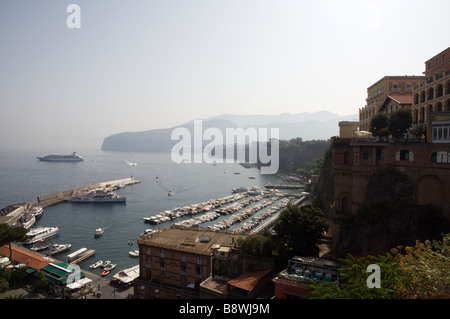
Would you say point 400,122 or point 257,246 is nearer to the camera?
point 257,246

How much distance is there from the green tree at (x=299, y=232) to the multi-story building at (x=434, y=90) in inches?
369

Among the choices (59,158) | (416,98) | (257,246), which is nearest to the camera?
(257,246)

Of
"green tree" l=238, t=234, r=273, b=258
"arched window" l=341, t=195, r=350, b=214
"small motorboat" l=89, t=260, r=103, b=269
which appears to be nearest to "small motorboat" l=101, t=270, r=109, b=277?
"small motorboat" l=89, t=260, r=103, b=269

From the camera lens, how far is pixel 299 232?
17.8 metres

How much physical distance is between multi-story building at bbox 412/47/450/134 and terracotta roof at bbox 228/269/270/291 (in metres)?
13.5

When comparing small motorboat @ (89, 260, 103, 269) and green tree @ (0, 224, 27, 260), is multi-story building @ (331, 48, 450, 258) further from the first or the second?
green tree @ (0, 224, 27, 260)

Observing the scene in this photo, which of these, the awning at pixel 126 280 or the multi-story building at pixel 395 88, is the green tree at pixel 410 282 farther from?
the multi-story building at pixel 395 88

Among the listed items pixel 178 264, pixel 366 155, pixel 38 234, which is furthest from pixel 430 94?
pixel 38 234

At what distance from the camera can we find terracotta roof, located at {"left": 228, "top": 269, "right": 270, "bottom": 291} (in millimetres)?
15341

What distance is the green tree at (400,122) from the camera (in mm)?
19312

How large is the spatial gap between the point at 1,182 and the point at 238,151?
132m

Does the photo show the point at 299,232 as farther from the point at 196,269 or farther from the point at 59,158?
the point at 59,158

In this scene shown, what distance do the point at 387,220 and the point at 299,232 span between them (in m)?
4.64

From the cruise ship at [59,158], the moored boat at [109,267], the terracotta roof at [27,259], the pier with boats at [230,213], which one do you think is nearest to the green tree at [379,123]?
the pier with boats at [230,213]
